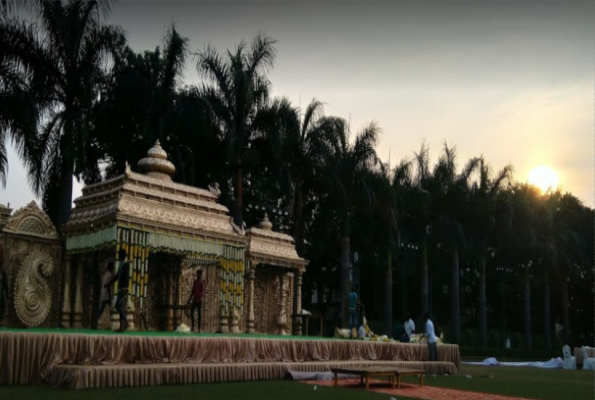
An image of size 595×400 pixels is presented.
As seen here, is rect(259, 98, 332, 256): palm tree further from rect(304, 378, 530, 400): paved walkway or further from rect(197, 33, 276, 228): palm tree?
rect(304, 378, 530, 400): paved walkway

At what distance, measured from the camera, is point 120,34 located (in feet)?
78.7

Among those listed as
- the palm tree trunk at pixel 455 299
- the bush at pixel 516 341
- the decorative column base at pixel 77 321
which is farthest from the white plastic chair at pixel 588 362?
the decorative column base at pixel 77 321

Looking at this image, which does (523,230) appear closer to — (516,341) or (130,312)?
(516,341)

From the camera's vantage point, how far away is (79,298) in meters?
18.5

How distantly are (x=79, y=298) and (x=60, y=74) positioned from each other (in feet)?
26.8

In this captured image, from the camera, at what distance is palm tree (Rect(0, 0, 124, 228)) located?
21.5 metres

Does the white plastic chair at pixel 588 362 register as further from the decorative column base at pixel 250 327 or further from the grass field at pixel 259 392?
the decorative column base at pixel 250 327

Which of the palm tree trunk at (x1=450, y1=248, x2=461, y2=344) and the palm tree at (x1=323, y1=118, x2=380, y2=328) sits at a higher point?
the palm tree at (x1=323, y1=118, x2=380, y2=328)

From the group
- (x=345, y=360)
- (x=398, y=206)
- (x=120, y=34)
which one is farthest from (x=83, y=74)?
(x=398, y=206)

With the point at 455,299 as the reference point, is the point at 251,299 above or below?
above

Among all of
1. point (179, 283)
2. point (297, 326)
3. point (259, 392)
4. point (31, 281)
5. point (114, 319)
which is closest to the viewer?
point (259, 392)

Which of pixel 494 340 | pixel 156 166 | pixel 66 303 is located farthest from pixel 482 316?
pixel 66 303

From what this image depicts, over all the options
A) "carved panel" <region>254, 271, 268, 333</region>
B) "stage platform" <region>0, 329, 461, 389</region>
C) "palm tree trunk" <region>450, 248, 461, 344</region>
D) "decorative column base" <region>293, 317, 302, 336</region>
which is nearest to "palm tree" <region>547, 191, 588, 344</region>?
"palm tree trunk" <region>450, 248, 461, 344</region>

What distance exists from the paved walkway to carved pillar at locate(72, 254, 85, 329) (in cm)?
687
